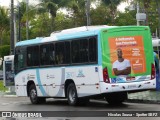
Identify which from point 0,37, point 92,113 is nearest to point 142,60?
point 92,113

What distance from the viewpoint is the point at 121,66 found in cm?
1820

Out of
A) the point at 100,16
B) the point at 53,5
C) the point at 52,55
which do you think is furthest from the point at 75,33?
the point at 100,16

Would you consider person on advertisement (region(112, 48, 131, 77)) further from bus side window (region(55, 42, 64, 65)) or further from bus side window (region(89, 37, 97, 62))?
bus side window (region(55, 42, 64, 65))

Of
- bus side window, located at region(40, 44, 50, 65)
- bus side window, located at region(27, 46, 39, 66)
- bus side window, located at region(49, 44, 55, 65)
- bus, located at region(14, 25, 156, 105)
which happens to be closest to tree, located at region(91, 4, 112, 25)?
bus side window, located at region(27, 46, 39, 66)

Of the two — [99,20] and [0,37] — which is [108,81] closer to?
[99,20]

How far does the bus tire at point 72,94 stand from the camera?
19892 millimetres

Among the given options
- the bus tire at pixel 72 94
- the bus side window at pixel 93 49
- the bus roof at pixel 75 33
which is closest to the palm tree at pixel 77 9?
the bus roof at pixel 75 33

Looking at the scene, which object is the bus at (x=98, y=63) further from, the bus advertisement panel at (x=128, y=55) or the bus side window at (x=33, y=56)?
the bus side window at (x=33, y=56)

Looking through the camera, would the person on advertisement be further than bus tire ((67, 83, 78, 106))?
No

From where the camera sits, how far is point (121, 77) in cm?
1820

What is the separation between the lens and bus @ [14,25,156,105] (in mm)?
18156

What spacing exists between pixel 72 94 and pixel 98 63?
2.56 m

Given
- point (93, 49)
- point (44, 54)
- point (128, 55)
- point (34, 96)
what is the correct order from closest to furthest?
point (128, 55) < point (93, 49) < point (44, 54) < point (34, 96)

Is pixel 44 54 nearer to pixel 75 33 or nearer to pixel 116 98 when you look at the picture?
pixel 75 33
